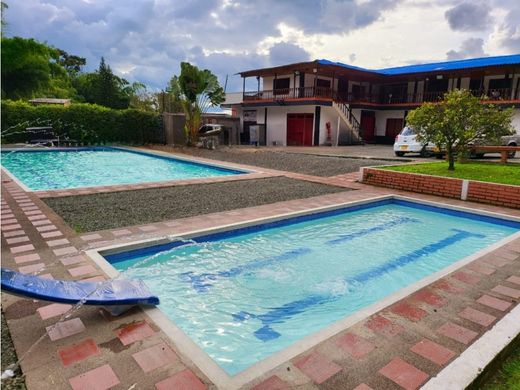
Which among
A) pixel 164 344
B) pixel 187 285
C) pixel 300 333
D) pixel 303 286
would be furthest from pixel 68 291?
pixel 303 286

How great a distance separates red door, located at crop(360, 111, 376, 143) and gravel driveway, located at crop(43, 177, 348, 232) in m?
20.1

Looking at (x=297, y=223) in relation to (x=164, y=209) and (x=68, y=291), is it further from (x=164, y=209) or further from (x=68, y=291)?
(x=68, y=291)

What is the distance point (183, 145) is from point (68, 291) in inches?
763

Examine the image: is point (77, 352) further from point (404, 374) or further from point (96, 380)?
point (404, 374)

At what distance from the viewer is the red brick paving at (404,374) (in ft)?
6.89

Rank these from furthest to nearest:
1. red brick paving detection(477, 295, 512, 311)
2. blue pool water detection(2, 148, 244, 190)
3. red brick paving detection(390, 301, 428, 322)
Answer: blue pool water detection(2, 148, 244, 190)
red brick paving detection(477, 295, 512, 311)
red brick paving detection(390, 301, 428, 322)

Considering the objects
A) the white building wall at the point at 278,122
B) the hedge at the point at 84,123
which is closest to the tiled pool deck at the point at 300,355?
the hedge at the point at 84,123

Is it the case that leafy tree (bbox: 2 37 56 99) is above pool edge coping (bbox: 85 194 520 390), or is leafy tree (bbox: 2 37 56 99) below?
above

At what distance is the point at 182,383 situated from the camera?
6.80 ft

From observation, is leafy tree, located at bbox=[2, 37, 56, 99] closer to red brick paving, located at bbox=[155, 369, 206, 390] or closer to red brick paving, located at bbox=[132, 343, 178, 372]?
red brick paving, located at bbox=[132, 343, 178, 372]

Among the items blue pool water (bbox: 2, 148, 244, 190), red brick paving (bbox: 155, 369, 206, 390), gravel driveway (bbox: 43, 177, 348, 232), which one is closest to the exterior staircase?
blue pool water (bbox: 2, 148, 244, 190)

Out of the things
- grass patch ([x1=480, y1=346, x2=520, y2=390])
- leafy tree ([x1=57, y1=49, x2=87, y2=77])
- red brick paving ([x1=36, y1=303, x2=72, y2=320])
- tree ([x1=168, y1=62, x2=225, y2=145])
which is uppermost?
leafy tree ([x1=57, y1=49, x2=87, y2=77])

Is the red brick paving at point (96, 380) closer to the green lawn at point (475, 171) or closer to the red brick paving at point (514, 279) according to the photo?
the red brick paving at point (514, 279)

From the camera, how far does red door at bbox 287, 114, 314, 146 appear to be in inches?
982
